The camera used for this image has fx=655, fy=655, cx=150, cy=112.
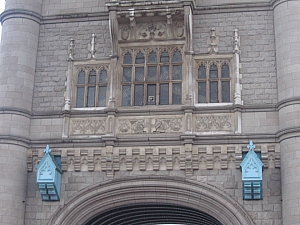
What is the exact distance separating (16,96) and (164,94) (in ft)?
14.5

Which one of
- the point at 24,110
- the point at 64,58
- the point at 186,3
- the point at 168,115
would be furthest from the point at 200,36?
the point at 24,110

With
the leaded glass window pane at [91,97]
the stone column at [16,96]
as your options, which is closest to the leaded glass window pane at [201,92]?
the leaded glass window pane at [91,97]

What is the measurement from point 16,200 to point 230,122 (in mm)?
6495

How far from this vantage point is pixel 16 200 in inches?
736

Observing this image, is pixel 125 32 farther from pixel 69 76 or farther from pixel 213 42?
pixel 213 42

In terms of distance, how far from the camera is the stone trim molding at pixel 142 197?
59.3ft

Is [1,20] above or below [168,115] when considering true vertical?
above

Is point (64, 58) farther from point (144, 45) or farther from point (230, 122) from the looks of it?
point (230, 122)

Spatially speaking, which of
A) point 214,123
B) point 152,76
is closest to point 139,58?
point 152,76

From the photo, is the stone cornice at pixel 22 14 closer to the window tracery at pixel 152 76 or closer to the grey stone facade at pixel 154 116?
the grey stone facade at pixel 154 116

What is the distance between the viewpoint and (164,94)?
1950 centimetres

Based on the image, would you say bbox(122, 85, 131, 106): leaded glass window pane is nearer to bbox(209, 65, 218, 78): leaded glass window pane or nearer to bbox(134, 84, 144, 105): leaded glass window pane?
bbox(134, 84, 144, 105): leaded glass window pane

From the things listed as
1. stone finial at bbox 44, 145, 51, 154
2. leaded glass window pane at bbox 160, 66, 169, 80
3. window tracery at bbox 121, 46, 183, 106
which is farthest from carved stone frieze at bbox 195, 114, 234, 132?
stone finial at bbox 44, 145, 51, 154

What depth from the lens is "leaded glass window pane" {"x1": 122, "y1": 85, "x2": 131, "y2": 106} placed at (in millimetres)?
19547
